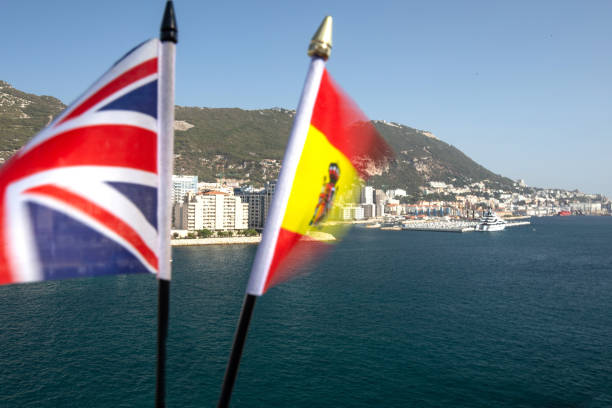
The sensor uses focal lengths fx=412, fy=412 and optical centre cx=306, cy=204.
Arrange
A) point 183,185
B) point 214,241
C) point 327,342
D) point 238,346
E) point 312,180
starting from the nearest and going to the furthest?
1. point 238,346
2. point 312,180
3. point 327,342
4. point 214,241
5. point 183,185

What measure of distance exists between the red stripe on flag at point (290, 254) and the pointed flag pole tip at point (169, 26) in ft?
3.66

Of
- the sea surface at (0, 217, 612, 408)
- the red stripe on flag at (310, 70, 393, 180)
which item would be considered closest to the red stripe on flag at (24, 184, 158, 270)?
the red stripe on flag at (310, 70, 393, 180)

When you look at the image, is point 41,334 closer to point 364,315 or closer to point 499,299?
point 364,315

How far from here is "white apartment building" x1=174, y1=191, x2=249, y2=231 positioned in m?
66.9

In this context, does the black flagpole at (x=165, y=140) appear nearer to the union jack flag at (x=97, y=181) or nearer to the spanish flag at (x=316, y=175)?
the union jack flag at (x=97, y=181)

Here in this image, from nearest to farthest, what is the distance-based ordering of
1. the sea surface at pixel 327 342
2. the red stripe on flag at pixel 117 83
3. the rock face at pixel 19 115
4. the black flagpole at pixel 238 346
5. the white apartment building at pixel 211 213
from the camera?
the red stripe on flag at pixel 117 83 → the black flagpole at pixel 238 346 → the sea surface at pixel 327 342 → the white apartment building at pixel 211 213 → the rock face at pixel 19 115

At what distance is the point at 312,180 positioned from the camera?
93.7 inches

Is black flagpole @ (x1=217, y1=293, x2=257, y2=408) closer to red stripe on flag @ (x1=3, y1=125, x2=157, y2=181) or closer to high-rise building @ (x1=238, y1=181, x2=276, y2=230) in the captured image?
red stripe on flag @ (x1=3, y1=125, x2=157, y2=181)

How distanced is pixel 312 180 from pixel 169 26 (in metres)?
1.08

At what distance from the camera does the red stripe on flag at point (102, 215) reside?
80.4 inches

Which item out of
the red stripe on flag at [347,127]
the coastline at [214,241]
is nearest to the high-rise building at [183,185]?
the coastline at [214,241]

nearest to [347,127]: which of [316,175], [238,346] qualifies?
[316,175]

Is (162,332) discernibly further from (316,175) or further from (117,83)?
(117,83)

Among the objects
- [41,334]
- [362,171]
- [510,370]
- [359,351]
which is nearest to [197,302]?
[41,334]
